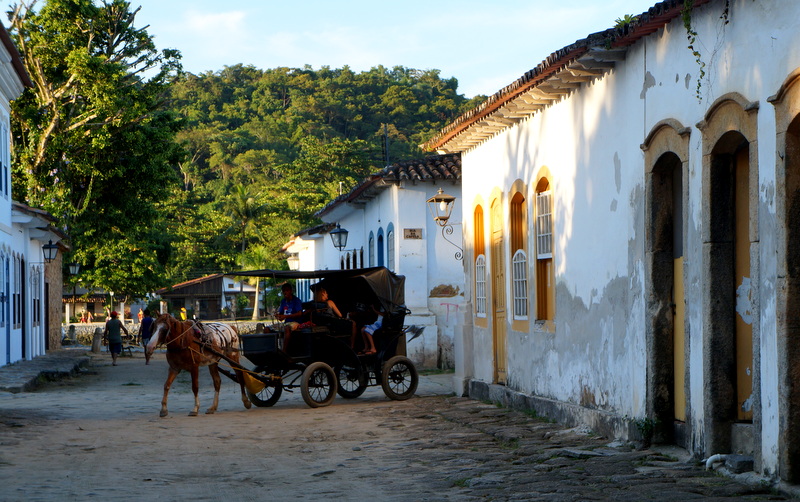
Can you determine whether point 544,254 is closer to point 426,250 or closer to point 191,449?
point 191,449

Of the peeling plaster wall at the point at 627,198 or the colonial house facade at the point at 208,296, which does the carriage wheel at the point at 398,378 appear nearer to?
the peeling plaster wall at the point at 627,198

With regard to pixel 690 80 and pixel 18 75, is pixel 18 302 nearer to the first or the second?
pixel 18 75

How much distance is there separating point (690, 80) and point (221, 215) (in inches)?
2566

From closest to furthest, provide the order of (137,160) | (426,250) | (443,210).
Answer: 1. (443,210)
2. (426,250)
3. (137,160)

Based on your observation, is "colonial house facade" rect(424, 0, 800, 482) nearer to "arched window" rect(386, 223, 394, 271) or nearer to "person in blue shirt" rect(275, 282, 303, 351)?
"person in blue shirt" rect(275, 282, 303, 351)

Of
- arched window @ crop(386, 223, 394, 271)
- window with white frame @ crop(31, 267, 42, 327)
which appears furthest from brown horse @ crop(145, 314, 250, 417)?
window with white frame @ crop(31, 267, 42, 327)

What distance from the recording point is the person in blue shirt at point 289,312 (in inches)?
642

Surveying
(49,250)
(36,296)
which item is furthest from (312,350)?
(36,296)

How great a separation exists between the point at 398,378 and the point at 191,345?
3621 millimetres

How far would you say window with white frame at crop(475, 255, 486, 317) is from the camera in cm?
1725

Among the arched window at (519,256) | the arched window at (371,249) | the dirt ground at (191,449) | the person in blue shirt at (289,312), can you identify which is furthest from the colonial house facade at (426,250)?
the arched window at (519,256)

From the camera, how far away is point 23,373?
22594mm

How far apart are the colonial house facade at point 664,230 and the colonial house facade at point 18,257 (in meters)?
10.1

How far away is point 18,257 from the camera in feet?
90.3
